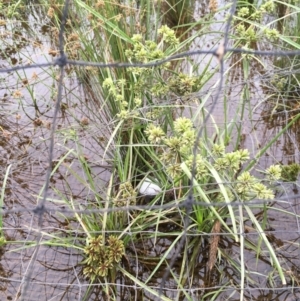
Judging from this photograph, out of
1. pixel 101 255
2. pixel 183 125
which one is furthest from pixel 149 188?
pixel 183 125

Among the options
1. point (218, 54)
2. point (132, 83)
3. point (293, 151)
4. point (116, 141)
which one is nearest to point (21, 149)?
point (116, 141)

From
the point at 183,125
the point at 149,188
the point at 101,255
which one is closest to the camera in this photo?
the point at 183,125

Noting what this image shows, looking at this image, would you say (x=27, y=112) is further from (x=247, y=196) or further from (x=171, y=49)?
(x=247, y=196)

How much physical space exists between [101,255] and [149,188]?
31 centimetres

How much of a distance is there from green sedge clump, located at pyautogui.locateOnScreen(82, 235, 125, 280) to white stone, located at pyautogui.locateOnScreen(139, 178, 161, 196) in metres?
0.24

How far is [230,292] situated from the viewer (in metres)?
1.43

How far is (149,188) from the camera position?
1.65m

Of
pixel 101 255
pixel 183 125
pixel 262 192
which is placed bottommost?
pixel 101 255

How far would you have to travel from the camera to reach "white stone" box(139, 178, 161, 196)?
1644mm

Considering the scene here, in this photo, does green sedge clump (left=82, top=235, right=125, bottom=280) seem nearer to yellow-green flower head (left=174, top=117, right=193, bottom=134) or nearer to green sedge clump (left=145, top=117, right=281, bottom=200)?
green sedge clump (left=145, top=117, right=281, bottom=200)

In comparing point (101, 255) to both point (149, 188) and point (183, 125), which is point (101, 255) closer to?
point (149, 188)

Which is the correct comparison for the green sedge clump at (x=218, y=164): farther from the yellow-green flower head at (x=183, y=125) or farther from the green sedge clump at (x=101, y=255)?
the green sedge clump at (x=101, y=255)

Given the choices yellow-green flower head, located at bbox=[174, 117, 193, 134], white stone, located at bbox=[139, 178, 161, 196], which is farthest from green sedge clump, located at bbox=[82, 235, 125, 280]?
yellow-green flower head, located at bbox=[174, 117, 193, 134]

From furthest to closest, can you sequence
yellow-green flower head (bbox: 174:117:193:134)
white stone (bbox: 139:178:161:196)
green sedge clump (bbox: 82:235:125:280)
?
1. white stone (bbox: 139:178:161:196)
2. green sedge clump (bbox: 82:235:125:280)
3. yellow-green flower head (bbox: 174:117:193:134)
